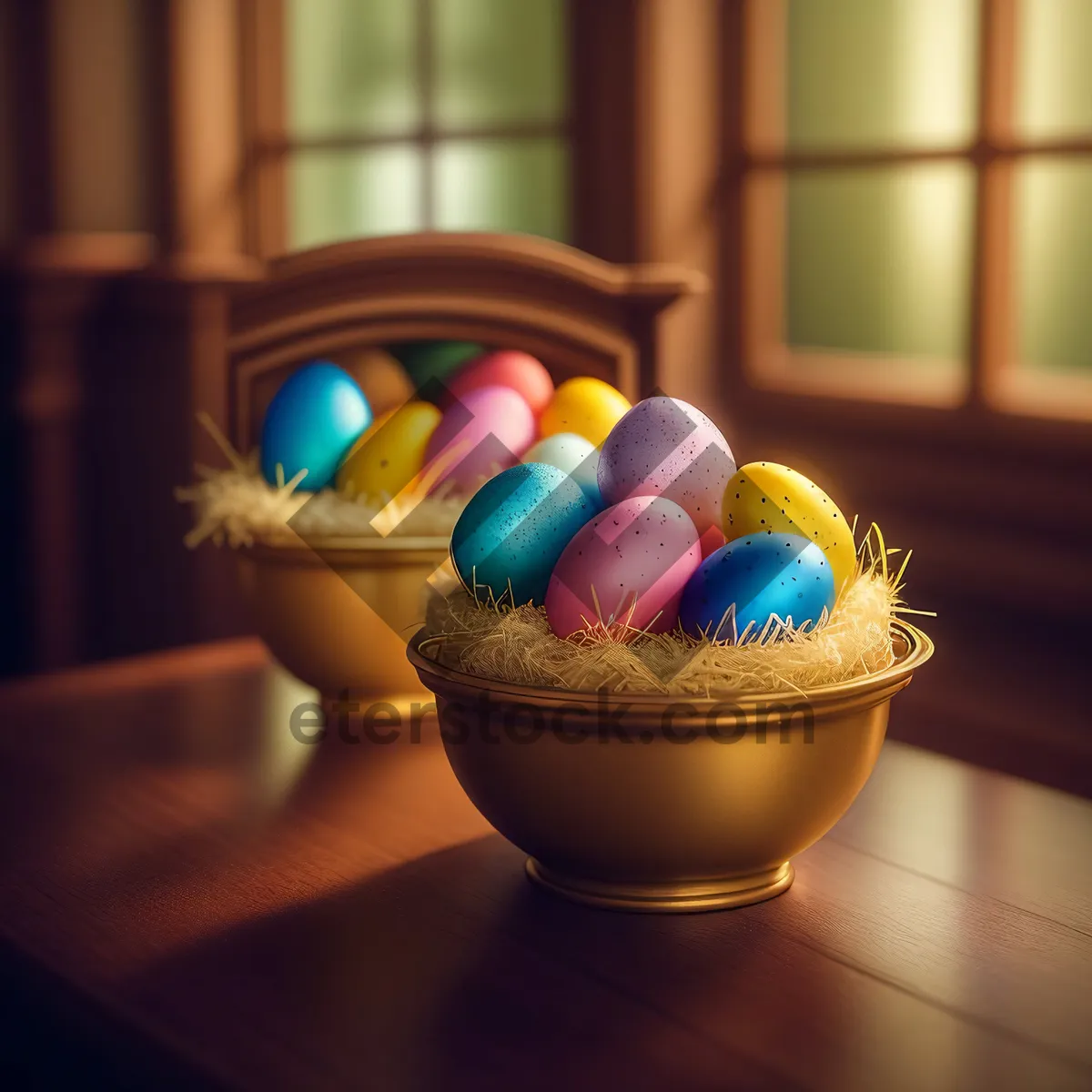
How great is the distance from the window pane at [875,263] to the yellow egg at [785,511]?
1617 millimetres

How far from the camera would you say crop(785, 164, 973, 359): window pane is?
253 cm

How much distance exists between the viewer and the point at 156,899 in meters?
0.88

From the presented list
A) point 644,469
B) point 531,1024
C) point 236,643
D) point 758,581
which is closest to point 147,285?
point 236,643

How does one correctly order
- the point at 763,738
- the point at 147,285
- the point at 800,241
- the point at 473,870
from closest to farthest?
the point at 763,738 < the point at 473,870 < the point at 147,285 < the point at 800,241

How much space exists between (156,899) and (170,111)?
179 cm

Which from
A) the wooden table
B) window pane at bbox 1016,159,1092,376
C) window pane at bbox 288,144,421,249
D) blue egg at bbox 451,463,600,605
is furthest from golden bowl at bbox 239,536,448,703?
window pane at bbox 288,144,421,249

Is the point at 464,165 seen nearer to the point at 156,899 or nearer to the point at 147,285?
the point at 147,285

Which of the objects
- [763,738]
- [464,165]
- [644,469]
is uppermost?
[464,165]

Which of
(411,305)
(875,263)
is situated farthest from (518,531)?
(875,263)

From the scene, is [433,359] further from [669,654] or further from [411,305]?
[669,654]

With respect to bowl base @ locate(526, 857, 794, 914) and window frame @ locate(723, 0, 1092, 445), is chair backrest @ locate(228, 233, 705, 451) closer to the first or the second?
bowl base @ locate(526, 857, 794, 914)

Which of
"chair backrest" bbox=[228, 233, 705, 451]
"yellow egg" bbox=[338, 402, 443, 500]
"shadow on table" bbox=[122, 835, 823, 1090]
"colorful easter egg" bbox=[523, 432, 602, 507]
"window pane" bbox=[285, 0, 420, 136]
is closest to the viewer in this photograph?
"shadow on table" bbox=[122, 835, 823, 1090]

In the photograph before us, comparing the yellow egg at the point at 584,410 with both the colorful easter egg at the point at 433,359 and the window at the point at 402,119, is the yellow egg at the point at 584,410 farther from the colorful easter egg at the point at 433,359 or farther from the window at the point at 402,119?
the window at the point at 402,119

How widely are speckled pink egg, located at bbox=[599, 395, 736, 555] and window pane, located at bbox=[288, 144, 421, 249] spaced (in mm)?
2001
